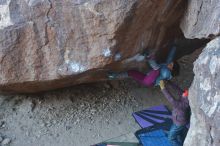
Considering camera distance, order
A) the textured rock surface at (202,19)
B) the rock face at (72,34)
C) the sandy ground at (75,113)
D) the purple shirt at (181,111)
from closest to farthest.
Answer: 1. the textured rock surface at (202,19)
2. the rock face at (72,34)
3. the purple shirt at (181,111)
4. the sandy ground at (75,113)

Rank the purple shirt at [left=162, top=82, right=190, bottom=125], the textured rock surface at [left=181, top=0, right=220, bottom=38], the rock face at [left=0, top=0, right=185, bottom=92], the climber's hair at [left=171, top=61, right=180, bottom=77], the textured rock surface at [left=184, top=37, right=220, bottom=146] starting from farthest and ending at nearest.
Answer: the climber's hair at [left=171, top=61, right=180, bottom=77]
the purple shirt at [left=162, top=82, right=190, bottom=125]
the rock face at [left=0, top=0, right=185, bottom=92]
the textured rock surface at [left=181, top=0, right=220, bottom=38]
the textured rock surface at [left=184, top=37, right=220, bottom=146]

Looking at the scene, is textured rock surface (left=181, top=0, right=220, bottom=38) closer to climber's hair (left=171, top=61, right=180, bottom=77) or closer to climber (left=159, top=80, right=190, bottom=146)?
climber (left=159, top=80, right=190, bottom=146)

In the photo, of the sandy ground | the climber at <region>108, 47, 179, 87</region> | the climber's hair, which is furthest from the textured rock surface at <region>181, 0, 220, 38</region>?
the sandy ground

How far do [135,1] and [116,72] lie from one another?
Result: 0.62 metres

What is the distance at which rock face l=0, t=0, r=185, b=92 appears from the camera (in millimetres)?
2264

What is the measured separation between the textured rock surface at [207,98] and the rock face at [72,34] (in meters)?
0.49

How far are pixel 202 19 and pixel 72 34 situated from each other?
729 mm

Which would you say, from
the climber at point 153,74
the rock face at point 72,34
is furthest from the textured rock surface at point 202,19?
the climber at point 153,74

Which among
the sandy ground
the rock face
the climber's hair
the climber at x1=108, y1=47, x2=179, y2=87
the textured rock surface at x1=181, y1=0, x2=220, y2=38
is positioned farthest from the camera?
the climber's hair

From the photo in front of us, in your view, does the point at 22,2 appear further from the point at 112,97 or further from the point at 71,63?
the point at 112,97

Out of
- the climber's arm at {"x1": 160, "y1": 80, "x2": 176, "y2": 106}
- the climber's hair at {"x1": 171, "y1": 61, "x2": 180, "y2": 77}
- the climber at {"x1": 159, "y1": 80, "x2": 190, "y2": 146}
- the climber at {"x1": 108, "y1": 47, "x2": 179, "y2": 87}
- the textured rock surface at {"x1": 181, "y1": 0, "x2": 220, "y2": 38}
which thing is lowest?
the climber at {"x1": 159, "y1": 80, "x2": 190, "y2": 146}

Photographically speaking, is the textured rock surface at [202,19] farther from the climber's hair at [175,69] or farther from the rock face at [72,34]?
the climber's hair at [175,69]

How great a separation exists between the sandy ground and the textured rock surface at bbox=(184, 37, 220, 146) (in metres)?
0.83

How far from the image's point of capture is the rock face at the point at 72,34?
226 cm
